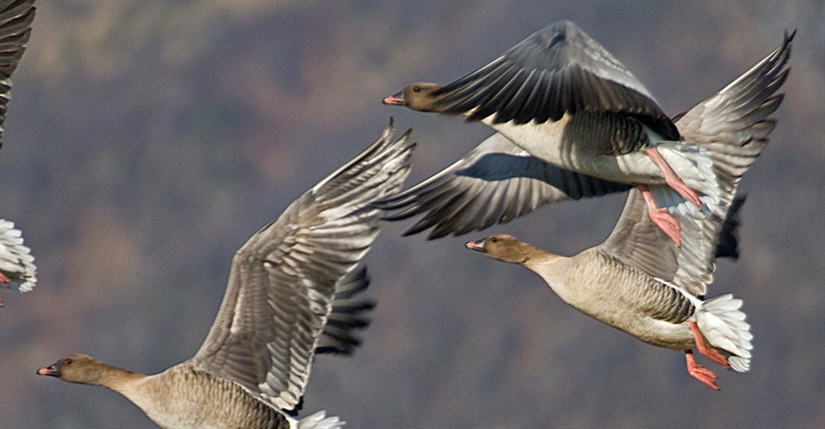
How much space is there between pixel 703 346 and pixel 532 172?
1923mm

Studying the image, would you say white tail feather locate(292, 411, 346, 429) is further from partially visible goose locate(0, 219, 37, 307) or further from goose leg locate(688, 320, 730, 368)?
goose leg locate(688, 320, 730, 368)

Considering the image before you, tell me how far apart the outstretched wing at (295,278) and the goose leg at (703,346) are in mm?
2199

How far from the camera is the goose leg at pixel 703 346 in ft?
34.7

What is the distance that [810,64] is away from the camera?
133 feet

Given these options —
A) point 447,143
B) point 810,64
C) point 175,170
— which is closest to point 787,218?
point 810,64

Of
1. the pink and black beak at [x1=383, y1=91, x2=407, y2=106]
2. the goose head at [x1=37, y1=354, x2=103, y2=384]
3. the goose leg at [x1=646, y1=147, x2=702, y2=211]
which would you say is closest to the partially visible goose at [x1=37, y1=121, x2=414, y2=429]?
the goose head at [x1=37, y1=354, x2=103, y2=384]

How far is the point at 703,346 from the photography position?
10586 millimetres

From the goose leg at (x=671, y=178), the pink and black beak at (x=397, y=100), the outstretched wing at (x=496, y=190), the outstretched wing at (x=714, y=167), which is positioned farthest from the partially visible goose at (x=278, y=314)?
the outstretched wing at (x=714, y=167)

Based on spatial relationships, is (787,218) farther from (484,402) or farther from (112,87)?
(112,87)

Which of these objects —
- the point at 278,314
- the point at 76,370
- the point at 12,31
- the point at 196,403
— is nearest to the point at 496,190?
the point at 278,314

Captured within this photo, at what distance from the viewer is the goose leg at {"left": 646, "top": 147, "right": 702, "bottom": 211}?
1014 centimetres

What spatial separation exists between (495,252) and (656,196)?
1.46 metres

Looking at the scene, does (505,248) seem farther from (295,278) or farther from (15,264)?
(15,264)

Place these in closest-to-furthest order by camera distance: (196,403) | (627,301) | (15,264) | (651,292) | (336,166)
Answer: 1. (196,403)
2. (627,301)
3. (651,292)
4. (15,264)
5. (336,166)
